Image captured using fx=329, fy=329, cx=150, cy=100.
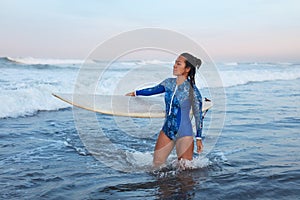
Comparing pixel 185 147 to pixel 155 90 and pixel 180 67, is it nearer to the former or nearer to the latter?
pixel 155 90

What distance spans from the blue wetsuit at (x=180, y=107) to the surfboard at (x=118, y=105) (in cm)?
90

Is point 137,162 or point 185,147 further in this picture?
point 137,162

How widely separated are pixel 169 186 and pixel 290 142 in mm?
3087

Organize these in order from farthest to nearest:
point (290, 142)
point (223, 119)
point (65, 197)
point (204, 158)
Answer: point (223, 119) < point (290, 142) < point (204, 158) < point (65, 197)

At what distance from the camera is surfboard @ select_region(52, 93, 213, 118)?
5062mm

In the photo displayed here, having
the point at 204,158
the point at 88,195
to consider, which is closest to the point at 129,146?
the point at 204,158

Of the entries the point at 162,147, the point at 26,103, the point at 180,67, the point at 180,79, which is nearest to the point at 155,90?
the point at 180,79

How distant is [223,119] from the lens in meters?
8.23

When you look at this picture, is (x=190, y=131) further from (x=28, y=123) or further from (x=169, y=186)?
(x=28, y=123)

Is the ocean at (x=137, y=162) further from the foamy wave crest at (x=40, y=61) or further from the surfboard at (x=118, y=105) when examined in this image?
the foamy wave crest at (x=40, y=61)

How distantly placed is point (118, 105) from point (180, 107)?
147 cm

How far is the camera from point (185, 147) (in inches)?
162

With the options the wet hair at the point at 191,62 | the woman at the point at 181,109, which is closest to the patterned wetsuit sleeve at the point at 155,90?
the woman at the point at 181,109

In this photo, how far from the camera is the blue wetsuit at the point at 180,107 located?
407 centimetres
